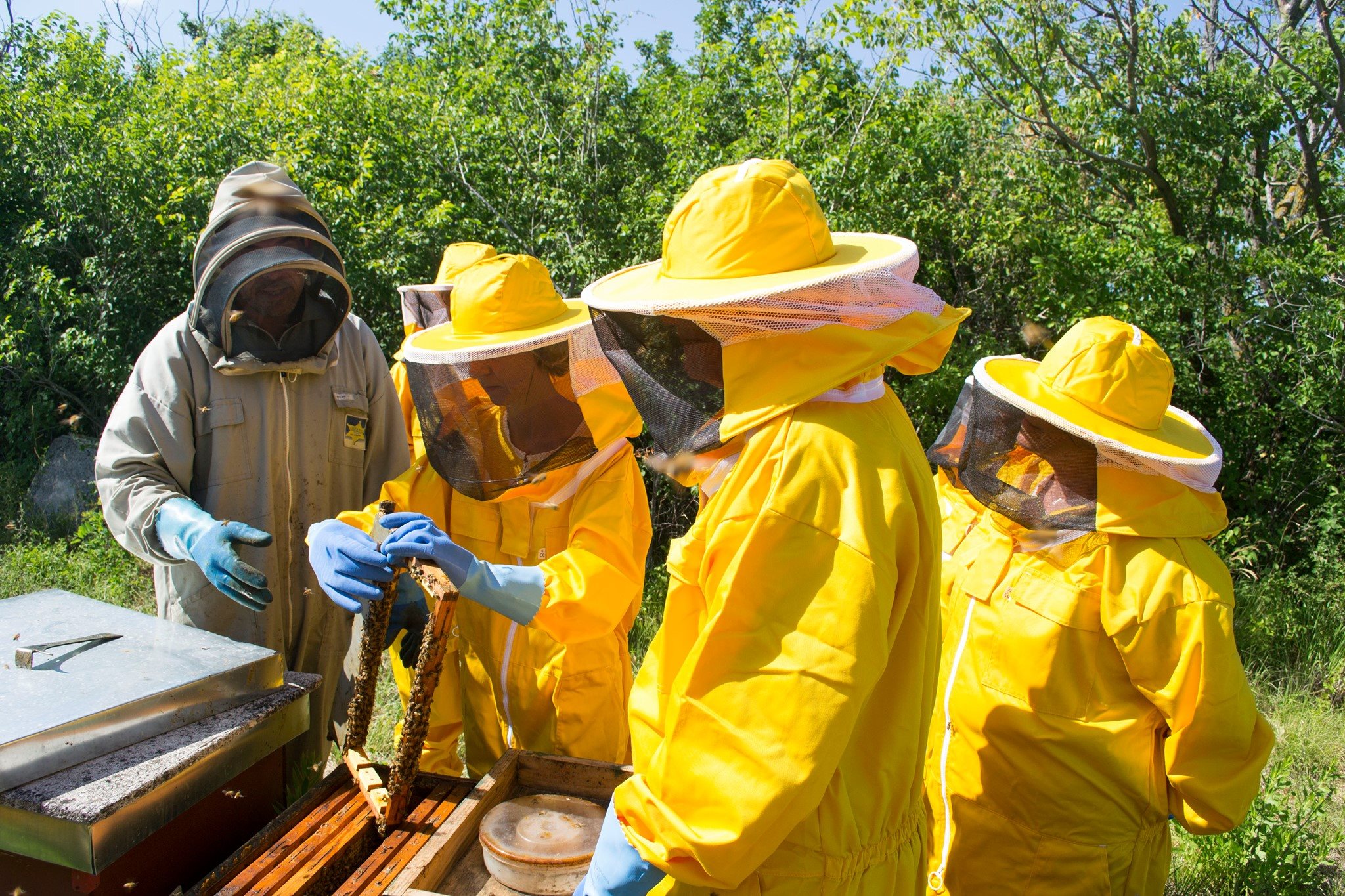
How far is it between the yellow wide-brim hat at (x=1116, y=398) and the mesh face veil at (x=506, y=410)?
1.17 metres

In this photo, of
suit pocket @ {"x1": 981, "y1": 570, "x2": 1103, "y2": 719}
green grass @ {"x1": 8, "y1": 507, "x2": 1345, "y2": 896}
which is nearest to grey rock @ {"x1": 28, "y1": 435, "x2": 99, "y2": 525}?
green grass @ {"x1": 8, "y1": 507, "x2": 1345, "y2": 896}

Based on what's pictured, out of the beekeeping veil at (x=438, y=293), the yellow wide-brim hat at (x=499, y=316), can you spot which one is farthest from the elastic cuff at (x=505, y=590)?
the beekeeping veil at (x=438, y=293)

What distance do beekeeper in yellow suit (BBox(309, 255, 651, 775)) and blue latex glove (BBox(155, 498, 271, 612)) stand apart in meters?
0.17

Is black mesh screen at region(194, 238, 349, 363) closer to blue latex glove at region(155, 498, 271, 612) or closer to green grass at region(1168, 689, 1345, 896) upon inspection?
blue latex glove at region(155, 498, 271, 612)

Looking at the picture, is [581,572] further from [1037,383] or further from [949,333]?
[1037,383]

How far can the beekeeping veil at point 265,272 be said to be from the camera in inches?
101

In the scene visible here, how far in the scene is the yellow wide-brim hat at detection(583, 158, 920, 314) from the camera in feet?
4.58

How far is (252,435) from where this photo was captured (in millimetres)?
2689

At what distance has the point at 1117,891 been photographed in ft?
7.74

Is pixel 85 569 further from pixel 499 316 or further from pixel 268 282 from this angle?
pixel 499 316

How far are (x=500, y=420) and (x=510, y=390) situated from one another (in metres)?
0.09

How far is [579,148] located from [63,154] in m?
5.14

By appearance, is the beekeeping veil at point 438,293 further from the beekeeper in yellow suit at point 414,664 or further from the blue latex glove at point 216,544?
the blue latex glove at point 216,544

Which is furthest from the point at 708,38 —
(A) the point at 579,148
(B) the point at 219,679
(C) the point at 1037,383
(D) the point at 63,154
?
(B) the point at 219,679
